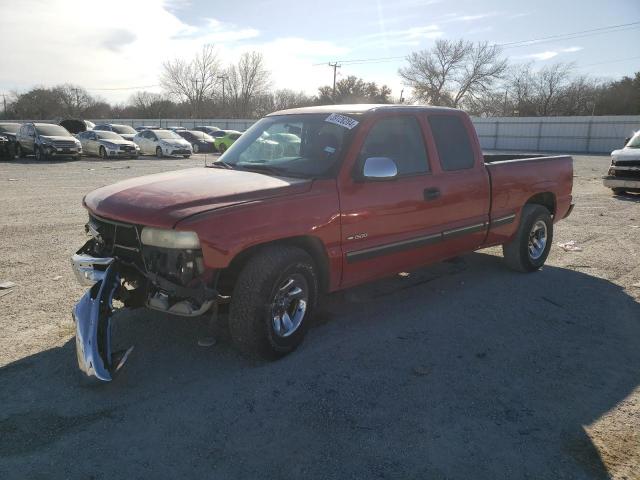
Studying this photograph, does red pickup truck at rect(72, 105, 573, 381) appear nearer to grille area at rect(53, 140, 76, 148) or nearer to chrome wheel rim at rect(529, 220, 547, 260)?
chrome wheel rim at rect(529, 220, 547, 260)

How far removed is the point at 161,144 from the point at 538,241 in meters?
24.1

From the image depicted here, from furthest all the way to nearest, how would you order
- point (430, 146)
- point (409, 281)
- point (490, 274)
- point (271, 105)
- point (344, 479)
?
point (271, 105), point (490, 274), point (409, 281), point (430, 146), point (344, 479)

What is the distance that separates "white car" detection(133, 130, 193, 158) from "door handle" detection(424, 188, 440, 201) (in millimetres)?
23867

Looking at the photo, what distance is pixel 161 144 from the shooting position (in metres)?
26.9

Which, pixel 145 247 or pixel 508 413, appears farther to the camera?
pixel 145 247

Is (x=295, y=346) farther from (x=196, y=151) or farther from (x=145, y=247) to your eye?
(x=196, y=151)

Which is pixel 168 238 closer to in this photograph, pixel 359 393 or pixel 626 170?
pixel 359 393

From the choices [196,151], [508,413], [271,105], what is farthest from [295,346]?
[271,105]

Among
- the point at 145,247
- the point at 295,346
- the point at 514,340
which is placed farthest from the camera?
the point at 514,340

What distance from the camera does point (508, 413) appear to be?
3.19 meters

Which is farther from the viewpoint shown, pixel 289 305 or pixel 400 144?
pixel 400 144

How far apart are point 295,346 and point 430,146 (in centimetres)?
238

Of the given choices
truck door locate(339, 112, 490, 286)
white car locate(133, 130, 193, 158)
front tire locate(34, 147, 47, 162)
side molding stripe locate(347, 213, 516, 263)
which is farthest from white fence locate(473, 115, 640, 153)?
truck door locate(339, 112, 490, 286)

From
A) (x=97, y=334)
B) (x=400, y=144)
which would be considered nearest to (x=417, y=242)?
(x=400, y=144)
